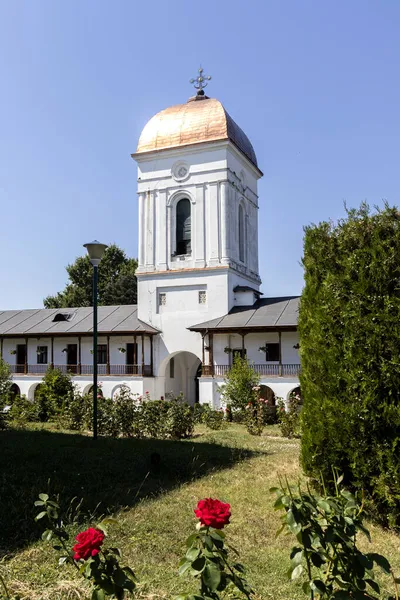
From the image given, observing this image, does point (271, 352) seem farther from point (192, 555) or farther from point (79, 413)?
point (192, 555)

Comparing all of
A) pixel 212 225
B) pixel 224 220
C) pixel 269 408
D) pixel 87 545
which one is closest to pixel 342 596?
pixel 87 545

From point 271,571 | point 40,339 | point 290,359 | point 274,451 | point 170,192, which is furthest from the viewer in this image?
point 40,339

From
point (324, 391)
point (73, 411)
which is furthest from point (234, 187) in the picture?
point (324, 391)

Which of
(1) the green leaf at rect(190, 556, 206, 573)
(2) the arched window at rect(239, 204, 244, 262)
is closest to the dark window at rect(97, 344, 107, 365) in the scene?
(2) the arched window at rect(239, 204, 244, 262)

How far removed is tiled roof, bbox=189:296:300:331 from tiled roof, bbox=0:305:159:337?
12.3ft

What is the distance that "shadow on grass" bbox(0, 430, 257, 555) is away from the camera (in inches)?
198

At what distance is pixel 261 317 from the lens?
21922mm

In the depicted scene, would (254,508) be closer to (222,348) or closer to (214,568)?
(214,568)

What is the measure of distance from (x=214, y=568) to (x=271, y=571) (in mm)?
2281

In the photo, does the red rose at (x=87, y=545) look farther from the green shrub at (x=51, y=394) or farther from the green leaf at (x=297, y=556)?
the green shrub at (x=51, y=394)

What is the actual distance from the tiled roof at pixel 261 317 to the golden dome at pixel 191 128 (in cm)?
796

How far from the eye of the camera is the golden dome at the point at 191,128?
78.8 feet

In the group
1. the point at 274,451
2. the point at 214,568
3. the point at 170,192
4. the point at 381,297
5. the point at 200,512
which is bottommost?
the point at 274,451

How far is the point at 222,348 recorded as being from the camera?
74.1 ft
